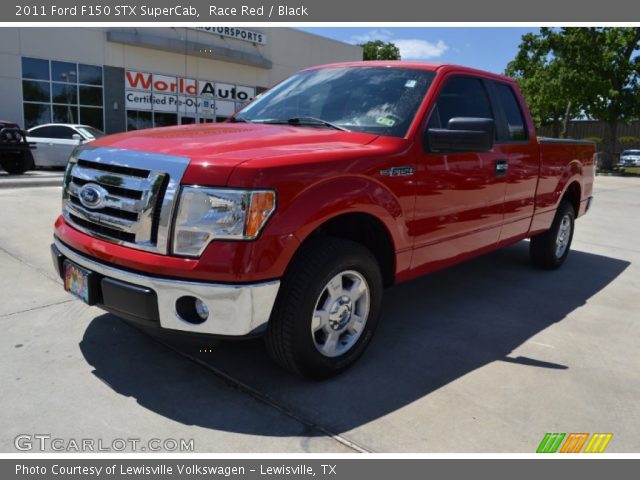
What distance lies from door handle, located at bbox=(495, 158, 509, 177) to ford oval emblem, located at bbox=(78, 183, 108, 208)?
289 cm

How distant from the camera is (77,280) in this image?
3.00 metres

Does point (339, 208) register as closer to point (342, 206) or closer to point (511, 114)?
point (342, 206)

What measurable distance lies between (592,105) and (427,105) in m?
27.8

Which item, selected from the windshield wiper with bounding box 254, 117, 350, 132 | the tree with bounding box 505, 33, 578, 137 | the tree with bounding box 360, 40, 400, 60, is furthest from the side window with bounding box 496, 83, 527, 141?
the tree with bounding box 360, 40, 400, 60

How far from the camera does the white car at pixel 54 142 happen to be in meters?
15.2

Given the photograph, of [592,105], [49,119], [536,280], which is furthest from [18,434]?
[592,105]

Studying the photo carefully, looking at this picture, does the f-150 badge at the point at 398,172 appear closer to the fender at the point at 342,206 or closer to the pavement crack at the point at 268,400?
the fender at the point at 342,206

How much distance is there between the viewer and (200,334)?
8.76 feet

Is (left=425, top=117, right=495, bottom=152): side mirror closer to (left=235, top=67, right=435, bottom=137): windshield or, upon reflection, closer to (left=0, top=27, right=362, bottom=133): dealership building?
(left=235, top=67, right=435, bottom=137): windshield

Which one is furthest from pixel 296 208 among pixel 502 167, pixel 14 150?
pixel 14 150

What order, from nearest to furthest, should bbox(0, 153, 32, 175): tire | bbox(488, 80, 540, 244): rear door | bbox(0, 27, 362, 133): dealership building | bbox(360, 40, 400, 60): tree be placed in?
bbox(488, 80, 540, 244): rear door < bbox(0, 153, 32, 175): tire < bbox(0, 27, 362, 133): dealership building < bbox(360, 40, 400, 60): tree

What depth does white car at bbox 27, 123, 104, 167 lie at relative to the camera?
49.9ft

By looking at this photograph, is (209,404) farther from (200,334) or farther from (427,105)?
(427,105)

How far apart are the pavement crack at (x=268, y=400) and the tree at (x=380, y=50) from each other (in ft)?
197
